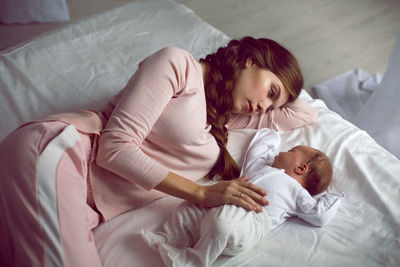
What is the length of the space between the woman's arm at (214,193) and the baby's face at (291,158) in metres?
0.18

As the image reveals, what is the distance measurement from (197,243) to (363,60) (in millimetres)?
2070

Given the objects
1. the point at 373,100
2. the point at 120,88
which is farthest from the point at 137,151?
the point at 373,100

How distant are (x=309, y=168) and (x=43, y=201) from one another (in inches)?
33.1

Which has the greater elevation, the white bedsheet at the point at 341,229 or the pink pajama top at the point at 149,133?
the pink pajama top at the point at 149,133

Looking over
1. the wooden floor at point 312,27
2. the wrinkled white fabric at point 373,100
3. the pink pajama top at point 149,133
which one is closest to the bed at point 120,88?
the pink pajama top at point 149,133

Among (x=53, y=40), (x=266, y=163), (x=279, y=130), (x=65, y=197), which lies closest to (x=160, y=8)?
(x=53, y=40)

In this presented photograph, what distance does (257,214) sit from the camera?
3.57 feet

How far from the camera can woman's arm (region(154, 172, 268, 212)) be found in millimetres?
Result: 1062

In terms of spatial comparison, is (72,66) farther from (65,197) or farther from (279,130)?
(279,130)

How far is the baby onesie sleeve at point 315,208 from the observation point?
44.6 inches

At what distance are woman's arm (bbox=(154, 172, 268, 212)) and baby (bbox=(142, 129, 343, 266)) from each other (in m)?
0.02

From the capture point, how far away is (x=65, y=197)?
3.16 ft

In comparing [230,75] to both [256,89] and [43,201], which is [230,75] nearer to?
[256,89]

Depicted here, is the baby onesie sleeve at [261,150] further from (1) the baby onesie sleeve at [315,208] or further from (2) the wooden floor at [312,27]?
(2) the wooden floor at [312,27]
